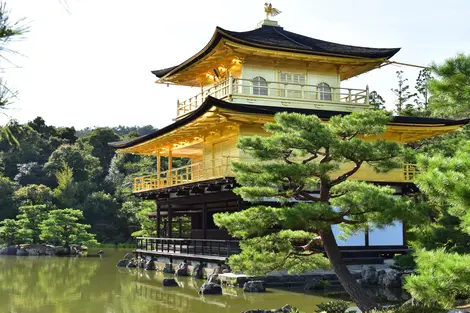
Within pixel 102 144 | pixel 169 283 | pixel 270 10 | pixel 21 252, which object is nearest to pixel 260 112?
pixel 169 283

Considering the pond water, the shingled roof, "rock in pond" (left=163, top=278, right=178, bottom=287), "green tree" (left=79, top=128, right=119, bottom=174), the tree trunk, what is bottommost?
the pond water

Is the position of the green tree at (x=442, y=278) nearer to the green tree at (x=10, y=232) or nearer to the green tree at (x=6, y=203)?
the green tree at (x=10, y=232)

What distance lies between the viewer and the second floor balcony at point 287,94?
17.6 meters

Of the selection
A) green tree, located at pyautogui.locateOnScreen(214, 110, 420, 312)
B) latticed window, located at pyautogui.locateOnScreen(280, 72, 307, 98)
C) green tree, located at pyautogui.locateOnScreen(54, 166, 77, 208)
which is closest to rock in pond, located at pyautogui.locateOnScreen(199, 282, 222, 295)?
green tree, located at pyautogui.locateOnScreen(214, 110, 420, 312)

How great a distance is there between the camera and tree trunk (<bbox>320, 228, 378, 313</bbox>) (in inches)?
359

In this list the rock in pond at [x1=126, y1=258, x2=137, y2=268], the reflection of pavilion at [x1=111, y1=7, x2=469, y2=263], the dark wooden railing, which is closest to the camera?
the dark wooden railing

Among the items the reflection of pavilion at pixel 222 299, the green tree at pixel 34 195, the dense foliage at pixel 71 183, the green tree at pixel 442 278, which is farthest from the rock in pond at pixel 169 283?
the green tree at pixel 34 195

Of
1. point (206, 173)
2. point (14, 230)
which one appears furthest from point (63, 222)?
point (206, 173)

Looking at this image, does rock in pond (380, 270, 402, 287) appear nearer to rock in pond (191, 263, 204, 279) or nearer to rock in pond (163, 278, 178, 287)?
rock in pond (191, 263, 204, 279)

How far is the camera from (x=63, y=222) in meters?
29.5

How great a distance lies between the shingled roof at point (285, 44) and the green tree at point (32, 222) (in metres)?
14.1

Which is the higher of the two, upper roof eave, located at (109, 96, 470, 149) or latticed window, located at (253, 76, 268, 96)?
latticed window, located at (253, 76, 268, 96)

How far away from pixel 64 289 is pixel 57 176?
25.8m

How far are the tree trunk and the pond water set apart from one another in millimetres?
2079
